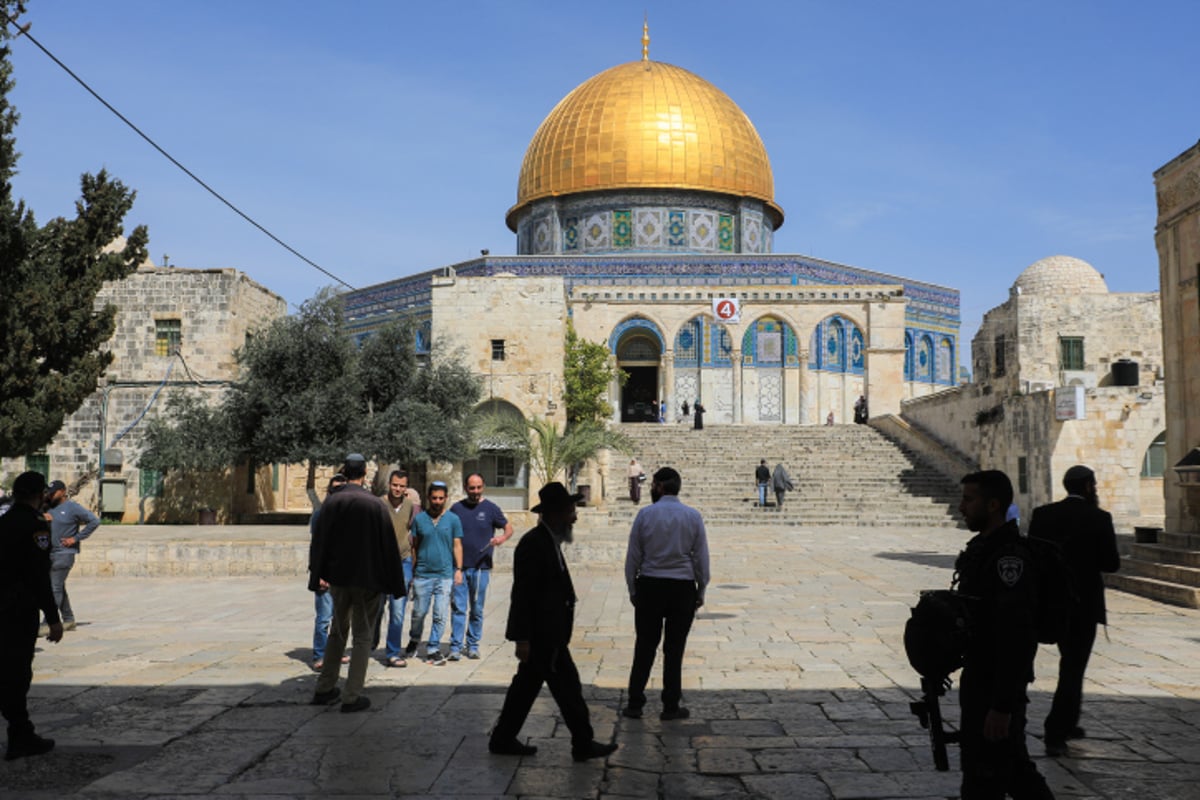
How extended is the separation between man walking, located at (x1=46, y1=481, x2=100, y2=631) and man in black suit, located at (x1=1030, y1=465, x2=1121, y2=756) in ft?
23.3

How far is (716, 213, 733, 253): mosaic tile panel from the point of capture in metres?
41.7

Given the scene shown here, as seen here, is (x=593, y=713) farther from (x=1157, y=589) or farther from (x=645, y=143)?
(x=645, y=143)

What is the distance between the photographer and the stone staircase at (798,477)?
72.3 feet

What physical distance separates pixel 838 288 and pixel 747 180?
872 centimetres

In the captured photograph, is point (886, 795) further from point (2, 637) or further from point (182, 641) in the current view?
point (182, 641)

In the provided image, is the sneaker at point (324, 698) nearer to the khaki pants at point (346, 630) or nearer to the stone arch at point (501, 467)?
the khaki pants at point (346, 630)

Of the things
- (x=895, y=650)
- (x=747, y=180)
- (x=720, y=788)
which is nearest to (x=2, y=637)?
(x=720, y=788)

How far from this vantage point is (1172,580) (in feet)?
36.1

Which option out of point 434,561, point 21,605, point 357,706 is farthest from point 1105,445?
point 21,605

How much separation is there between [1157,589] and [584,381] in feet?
63.5

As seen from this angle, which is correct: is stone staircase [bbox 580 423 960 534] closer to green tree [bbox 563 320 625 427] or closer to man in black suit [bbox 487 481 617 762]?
green tree [bbox 563 320 625 427]


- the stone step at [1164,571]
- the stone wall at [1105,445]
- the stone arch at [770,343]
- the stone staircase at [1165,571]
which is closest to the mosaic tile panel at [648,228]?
the stone arch at [770,343]

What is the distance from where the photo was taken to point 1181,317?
12281 mm

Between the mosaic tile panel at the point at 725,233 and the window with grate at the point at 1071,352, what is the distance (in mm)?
19760
